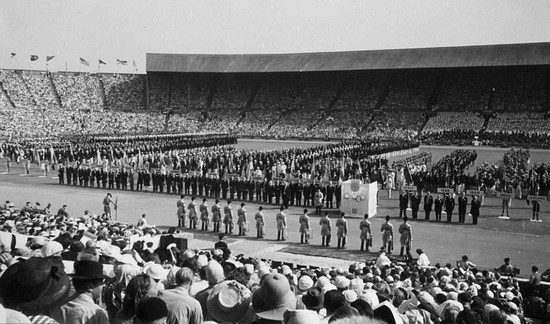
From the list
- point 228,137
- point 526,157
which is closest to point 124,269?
point 526,157

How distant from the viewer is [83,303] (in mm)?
4215

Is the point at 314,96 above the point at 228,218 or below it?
above

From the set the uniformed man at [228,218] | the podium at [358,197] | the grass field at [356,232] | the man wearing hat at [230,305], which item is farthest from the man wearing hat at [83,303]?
the podium at [358,197]

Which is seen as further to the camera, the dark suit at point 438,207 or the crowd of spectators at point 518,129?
the crowd of spectators at point 518,129

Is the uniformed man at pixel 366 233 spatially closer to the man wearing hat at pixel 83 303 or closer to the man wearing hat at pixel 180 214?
the man wearing hat at pixel 180 214

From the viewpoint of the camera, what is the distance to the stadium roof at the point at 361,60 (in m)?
57.1

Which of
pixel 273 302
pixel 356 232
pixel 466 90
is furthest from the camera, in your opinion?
pixel 466 90

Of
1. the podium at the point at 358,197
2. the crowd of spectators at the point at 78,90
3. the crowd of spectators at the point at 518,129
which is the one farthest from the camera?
the crowd of spectators at the point at 78,90

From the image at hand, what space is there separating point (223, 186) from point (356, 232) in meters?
8.29

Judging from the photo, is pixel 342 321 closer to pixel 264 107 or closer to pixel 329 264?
pixel 329 264

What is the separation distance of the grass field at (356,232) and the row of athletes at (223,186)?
2.49 feet

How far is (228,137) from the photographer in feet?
175

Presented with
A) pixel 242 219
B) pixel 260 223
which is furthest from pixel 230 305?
pixel 242 219

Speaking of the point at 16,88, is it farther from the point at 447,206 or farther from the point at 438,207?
the point at 447,206
